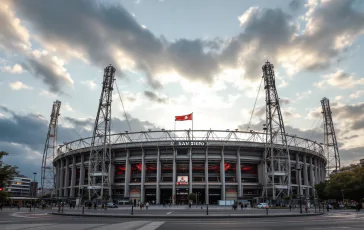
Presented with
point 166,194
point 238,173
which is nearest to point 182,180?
point 166,194

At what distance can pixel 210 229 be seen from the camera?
65.9 feet

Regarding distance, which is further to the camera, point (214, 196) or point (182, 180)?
point (214, 196)

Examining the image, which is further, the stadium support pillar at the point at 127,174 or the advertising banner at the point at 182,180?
the stadium support pillar at the point at 127,174

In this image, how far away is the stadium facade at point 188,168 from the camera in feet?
294

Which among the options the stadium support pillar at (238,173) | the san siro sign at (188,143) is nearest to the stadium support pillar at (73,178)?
the san siro sign at (188,143)

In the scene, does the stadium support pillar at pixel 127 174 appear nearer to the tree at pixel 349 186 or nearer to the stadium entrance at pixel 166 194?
the stadium entrance at pixel 166 194

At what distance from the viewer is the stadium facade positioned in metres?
89.6

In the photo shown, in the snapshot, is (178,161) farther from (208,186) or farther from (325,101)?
(325,101)

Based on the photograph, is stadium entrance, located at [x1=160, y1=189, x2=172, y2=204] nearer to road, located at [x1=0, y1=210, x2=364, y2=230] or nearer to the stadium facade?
the stadium facade

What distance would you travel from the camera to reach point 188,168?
96125 mm

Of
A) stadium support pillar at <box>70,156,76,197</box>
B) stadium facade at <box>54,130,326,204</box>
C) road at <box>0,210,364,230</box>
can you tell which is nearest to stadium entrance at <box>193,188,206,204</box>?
stadium facade at <box>54,130,326,204</box>

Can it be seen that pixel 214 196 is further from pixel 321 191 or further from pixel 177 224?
pixel 177 224

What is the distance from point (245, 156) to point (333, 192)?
26.5 meters

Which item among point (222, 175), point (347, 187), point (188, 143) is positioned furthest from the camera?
point (188, 143)
